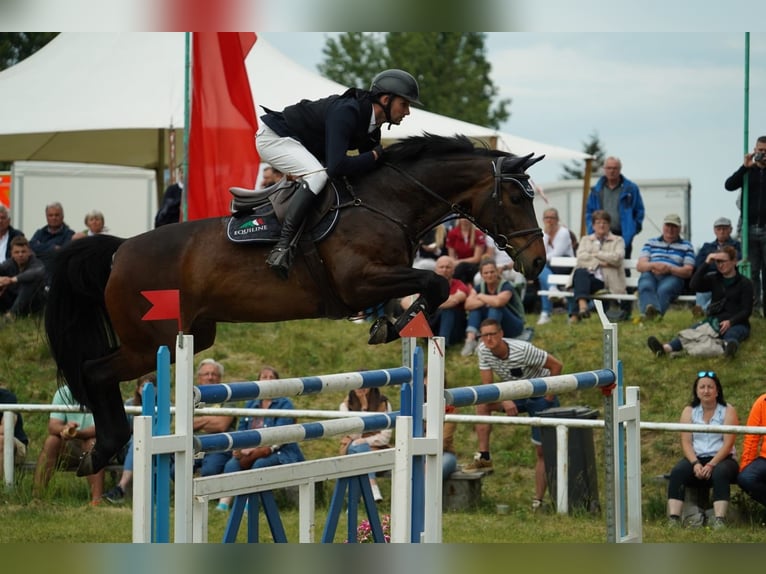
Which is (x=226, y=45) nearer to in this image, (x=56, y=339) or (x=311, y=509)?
(x=56, y=339)

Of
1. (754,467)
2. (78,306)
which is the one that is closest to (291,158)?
(78,306)

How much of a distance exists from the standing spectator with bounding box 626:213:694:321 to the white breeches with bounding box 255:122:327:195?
5.50 metres

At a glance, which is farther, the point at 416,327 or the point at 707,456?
the point at 707,456

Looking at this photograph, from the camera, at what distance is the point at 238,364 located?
1081cm

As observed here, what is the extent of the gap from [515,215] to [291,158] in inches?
45.2

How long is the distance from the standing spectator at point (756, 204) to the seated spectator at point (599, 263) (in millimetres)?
1123

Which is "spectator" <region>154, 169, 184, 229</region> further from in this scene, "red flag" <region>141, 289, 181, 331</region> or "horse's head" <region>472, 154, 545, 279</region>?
"red flag" <region>141, 289, 181, 331</region>

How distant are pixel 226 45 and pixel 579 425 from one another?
4644 mm

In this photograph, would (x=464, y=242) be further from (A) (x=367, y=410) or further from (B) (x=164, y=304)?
(B) (x=164, y=304)

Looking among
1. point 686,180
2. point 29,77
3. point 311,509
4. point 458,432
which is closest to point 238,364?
point 458,432

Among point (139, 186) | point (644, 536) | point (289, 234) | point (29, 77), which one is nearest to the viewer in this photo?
point (289, 234)

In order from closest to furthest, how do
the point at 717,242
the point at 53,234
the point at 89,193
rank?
the point at 717,242 → the point at 53,234 → the point at 89,193

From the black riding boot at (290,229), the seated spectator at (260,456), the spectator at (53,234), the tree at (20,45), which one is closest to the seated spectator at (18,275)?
the spectator at (53,234)

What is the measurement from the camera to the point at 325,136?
18.7ft
